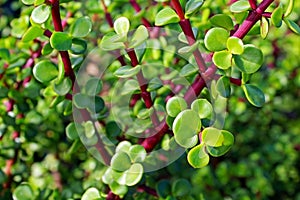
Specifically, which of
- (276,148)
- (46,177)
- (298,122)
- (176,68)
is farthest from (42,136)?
(298,122)

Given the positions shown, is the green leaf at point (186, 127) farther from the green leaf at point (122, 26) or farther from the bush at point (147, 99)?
the green leaf at point (122, 26)

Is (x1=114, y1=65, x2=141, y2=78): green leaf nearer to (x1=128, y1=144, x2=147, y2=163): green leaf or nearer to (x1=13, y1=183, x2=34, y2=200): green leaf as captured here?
(x1=128, y1=144, x2=147, y2=163): green leaf

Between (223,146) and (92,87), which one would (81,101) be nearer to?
(92,87)

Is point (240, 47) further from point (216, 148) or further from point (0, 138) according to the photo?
point (0, 138)

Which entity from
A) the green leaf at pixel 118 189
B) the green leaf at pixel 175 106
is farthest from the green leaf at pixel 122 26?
the green leaf at pixel 118 189

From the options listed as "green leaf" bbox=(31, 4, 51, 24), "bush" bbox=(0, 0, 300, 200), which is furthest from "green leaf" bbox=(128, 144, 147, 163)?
"green leaf" bbox=(31, 4, 51, 24)

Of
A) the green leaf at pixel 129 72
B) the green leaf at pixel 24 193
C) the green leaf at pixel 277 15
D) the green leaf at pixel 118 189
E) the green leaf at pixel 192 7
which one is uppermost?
the green leaf at pixel 277 15
